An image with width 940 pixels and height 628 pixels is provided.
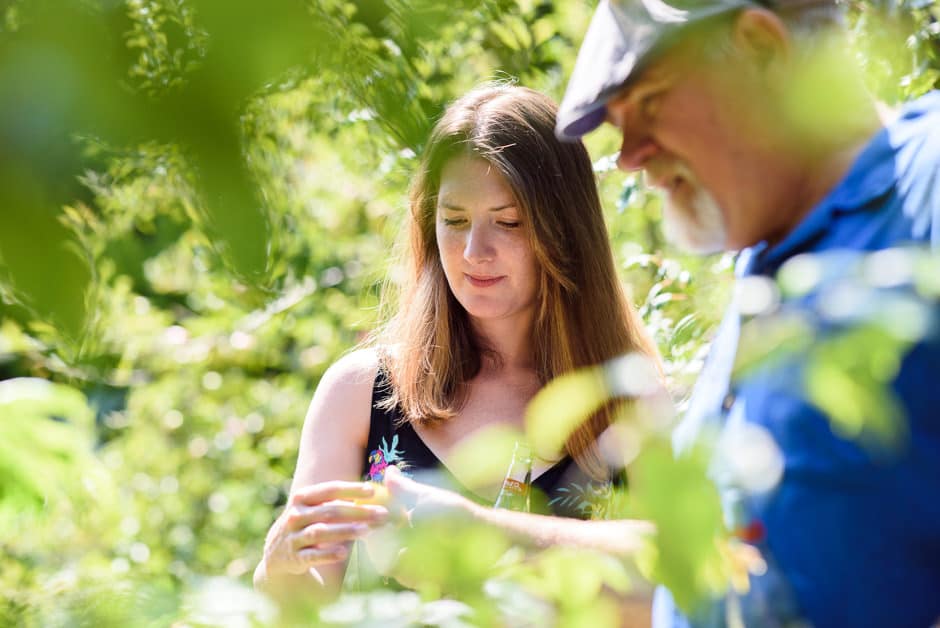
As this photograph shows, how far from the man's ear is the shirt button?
0.35 m

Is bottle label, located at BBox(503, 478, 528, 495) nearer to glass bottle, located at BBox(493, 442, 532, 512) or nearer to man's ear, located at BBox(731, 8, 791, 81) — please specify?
glass bottle, located at BBox(493, 442, 532, 512)

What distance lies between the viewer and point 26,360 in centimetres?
100

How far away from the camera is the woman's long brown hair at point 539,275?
2.28 meters

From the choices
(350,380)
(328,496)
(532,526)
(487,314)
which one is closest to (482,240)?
(487,314)

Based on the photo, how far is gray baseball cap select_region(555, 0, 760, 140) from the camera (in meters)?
1.13

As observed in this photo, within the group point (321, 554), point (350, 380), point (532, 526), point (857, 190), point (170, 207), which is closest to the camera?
point (170, 207)

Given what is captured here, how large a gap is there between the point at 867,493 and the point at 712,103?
1.43 feet

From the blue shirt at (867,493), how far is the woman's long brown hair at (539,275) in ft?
3.80

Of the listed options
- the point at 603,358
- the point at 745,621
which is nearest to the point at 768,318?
the point at 745,621

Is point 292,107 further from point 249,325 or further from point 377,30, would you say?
point 249,325

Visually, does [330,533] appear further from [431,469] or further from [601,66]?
[601,66]

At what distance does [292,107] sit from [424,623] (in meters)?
0.67

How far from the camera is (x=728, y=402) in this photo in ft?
4.02

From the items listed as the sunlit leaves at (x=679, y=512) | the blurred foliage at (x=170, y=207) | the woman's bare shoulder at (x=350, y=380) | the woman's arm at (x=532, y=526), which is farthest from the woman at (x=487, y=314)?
the sunlit leaves at (x=679, y=512)
